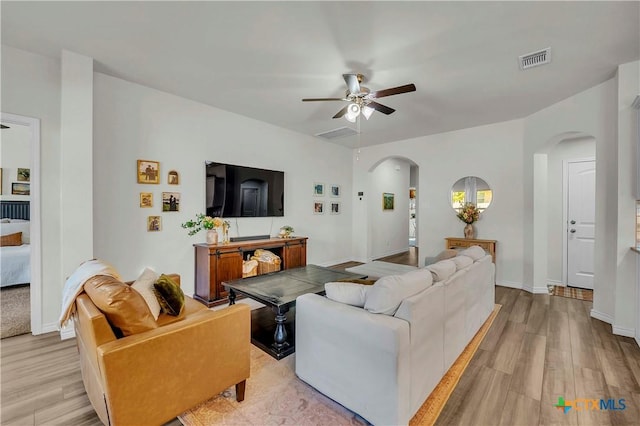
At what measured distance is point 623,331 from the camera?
2.89 metres

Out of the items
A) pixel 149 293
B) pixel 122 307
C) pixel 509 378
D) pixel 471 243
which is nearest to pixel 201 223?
pixel 149 293

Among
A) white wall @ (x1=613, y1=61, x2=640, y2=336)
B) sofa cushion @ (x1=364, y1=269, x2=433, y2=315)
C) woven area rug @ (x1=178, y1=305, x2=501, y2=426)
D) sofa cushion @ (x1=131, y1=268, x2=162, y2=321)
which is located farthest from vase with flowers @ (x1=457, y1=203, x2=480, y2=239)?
sofa cushion @ (x1=131, y1=268, x2=162, y2=321)

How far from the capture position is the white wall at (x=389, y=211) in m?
7.18

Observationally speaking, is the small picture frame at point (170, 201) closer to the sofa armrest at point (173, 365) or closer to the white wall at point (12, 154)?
the sofa armrest at point (173, 365)

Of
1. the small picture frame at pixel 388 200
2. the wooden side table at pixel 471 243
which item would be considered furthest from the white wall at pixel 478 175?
the small picture frame at pixel 388 200

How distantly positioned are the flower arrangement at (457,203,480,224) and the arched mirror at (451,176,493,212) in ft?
0.37

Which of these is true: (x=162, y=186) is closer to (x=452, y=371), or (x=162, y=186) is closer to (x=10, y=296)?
(x=10, y=296)

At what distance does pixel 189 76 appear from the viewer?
3.24 meters

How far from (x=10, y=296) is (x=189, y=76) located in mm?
4126

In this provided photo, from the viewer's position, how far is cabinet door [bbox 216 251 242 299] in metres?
3.78

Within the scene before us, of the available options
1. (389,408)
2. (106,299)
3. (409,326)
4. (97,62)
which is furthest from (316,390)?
(97,62)

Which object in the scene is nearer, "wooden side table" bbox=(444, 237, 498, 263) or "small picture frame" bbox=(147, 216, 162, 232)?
"small picture frame" bbox=(147, 216, 162, 232)

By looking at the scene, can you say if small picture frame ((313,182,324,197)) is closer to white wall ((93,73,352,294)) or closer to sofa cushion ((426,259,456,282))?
white wall ((93,73,352,294))

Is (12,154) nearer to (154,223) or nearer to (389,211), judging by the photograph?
(154,223)
